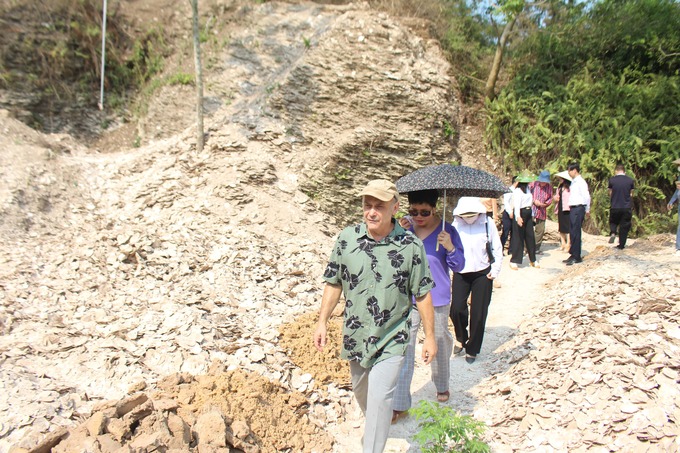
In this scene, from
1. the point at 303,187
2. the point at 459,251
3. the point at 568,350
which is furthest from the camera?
the point at 303,187

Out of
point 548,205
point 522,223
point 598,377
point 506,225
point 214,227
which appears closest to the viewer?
point 598,377

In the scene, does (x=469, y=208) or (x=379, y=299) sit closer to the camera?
(x=379, y=299)

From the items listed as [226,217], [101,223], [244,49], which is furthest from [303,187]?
[244,49]

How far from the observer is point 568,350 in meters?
4.47

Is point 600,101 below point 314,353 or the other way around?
the other way around

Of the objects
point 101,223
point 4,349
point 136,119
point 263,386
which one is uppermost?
point 136,119

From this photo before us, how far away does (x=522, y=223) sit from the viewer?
346 inches

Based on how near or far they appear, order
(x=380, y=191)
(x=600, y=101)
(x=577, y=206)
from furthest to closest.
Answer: (x=600, y=101)
(x=577, y=206)
(x=380, y=191)

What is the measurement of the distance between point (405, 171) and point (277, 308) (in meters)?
5.25

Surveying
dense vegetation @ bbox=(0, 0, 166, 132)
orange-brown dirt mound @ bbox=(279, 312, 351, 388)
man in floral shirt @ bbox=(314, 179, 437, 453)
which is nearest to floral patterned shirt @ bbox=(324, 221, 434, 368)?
man in floral shirt @ bbox=(314, 179, 437, 453)

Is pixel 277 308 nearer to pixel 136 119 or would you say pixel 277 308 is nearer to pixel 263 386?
pixel 263 386

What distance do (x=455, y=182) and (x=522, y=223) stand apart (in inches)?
212

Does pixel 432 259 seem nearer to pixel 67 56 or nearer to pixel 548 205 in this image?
pixel 548 205

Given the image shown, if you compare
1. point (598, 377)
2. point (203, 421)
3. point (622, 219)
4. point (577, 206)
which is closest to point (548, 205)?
point (577, 206)
